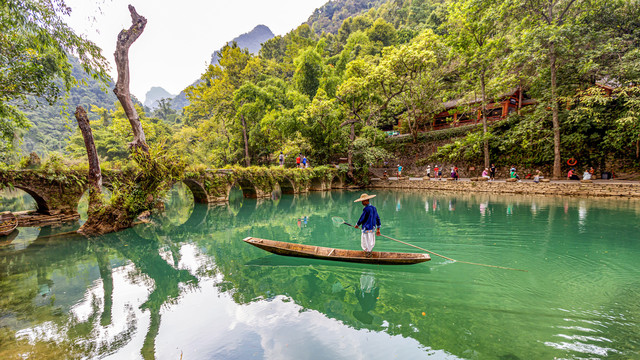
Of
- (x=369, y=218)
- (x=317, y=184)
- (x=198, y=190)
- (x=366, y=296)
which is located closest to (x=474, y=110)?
(x=317, y=184)

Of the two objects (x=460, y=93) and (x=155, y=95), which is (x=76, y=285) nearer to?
(x=460, y=93)

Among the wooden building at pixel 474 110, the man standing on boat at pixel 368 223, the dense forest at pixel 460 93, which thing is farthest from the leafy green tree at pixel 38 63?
the wooden building at pixel 474 110

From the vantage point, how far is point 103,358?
340 centimetres

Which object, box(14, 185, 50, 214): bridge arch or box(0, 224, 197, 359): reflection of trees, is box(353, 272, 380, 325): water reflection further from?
box(14, 185, 50, 214): bridge arch

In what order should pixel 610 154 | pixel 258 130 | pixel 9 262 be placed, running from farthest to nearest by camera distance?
pixel 258 130
pixel 610 154
pixel 9 262

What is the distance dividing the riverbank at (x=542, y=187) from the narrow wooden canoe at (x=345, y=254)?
1681 cm

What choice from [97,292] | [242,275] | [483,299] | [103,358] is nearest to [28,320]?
[97,292]

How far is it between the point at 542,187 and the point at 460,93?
11307 millimetres

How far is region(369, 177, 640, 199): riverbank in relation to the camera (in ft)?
46.8

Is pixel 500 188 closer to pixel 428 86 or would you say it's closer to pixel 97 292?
pixel 428 86

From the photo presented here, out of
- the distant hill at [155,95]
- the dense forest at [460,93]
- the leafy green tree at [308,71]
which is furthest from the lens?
the distant hill at [155,95]

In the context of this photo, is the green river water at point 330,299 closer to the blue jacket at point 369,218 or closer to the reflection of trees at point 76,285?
the reflection of trees at point 76,285

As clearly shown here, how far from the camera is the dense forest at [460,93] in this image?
1512cm

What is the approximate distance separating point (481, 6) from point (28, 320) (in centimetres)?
2487
